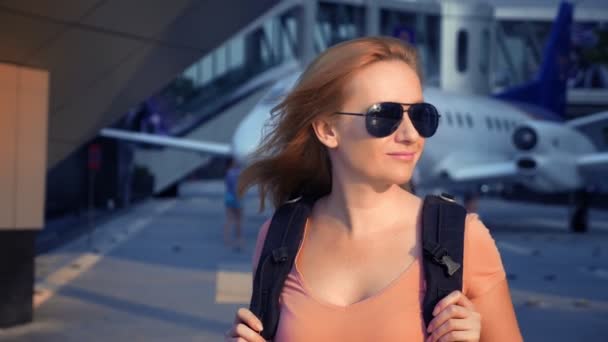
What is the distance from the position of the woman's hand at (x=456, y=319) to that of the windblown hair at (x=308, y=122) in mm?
674

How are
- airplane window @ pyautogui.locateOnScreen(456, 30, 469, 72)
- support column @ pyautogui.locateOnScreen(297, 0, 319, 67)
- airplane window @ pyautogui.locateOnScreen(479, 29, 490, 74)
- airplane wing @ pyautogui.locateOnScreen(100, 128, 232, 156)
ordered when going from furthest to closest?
support column @ pyautogui.locateOnScreen(297, 0, 319, 67) → airplane window @ pyautogui.locateOnScreen(479, 29, 490, 74) → airplane window @ pyautogui.locateOnScreen(456, 30, 469, 72) → airplane wing @ pyautogui.locateOnScreen(100, 128, 232, 156)

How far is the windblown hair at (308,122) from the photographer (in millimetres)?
2781

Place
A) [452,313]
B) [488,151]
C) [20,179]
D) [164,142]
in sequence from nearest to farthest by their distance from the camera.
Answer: [452,313] → [20,179] → [488,151] → [164,142]

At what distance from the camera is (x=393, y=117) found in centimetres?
270

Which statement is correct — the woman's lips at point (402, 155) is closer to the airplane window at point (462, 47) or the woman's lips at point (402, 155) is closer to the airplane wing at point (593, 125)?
the airplane wing at point (593, 125)

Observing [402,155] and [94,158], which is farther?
[94,158]

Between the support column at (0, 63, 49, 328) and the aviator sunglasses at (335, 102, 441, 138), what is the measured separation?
6.64 meters

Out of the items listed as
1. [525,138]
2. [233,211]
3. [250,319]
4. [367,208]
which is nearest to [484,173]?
[525,138]

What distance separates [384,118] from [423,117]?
122 mm

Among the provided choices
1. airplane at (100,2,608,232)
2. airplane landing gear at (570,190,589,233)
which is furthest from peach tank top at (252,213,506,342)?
airplane landing gear at (570,190,589,233)

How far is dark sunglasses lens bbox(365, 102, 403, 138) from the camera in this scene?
2.70 metres

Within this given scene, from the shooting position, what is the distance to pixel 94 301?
11.0 metres

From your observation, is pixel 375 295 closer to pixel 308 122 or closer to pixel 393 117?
pixel 393 117

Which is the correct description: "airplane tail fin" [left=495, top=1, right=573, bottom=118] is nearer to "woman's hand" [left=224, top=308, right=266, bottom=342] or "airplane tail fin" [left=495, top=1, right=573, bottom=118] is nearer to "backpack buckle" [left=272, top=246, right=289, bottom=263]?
"backpack buckle" [left=272, top=246, right=289, bottom=263]
